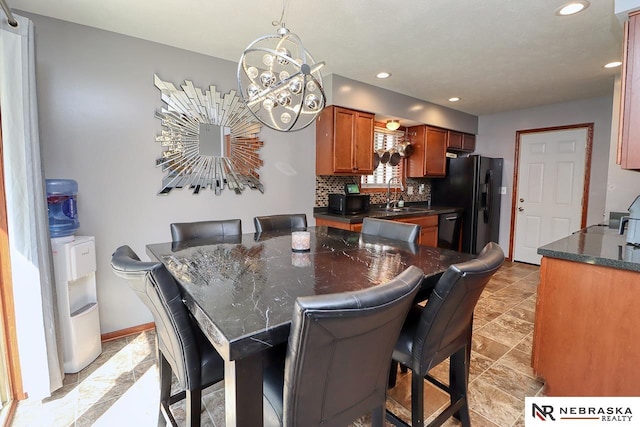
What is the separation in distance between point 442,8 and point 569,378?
2.35m

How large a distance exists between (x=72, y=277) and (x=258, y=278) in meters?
1.56

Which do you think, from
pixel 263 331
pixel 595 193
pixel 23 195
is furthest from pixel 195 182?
pixel 595 193

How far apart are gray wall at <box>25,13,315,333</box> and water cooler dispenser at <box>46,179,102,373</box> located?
0.19 meters

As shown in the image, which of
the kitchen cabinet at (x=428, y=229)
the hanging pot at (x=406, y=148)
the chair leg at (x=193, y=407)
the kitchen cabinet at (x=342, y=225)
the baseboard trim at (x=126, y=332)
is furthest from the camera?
the hanging pot at (x=406, y=148)

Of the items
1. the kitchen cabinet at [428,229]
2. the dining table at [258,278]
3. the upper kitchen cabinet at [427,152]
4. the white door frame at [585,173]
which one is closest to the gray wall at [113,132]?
the dining table at [258,278]

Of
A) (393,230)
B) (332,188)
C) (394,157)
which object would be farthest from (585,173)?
(393,230)

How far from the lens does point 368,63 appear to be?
2.97m

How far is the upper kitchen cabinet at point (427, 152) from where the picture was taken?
176 inches

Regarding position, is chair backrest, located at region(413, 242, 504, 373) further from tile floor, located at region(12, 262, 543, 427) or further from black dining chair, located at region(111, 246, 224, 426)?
black dining chair, located at region(111, 246, 224, 426)

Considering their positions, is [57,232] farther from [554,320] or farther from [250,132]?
[554,320]

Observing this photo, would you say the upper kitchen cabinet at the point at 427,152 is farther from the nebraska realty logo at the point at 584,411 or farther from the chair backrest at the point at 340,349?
the chair backrest at the point at 340,349

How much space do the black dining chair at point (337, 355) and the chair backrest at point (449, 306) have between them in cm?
21

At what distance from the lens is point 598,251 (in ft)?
5.52

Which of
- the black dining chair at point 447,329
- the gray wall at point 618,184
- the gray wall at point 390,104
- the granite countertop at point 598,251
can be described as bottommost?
the black dining chair at point 447,329
